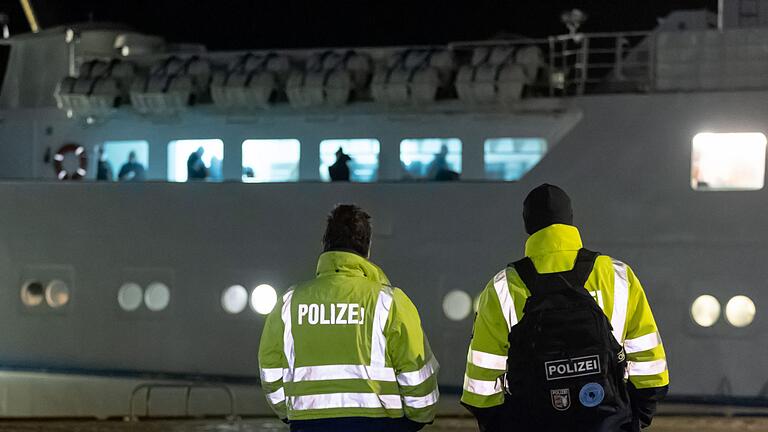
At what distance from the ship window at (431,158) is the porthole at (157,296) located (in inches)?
125

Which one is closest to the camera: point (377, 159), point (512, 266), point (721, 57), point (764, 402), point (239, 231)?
point (512, 266)

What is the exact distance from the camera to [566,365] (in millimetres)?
3846

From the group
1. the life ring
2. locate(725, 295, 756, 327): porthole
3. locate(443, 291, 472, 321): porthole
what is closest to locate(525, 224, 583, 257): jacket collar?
locate(725, 295, 756, 327): porthole

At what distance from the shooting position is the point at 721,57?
10.3m

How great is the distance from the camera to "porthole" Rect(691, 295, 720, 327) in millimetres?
9758

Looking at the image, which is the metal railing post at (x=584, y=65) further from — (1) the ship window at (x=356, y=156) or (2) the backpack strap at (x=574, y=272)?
(2) the backpack strap at (x=574, y=272)

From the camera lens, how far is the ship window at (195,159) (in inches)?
496

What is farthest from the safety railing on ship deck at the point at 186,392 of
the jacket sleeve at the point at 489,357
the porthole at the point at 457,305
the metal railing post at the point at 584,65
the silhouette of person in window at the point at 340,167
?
the jacket sleeve at the point at 489,357

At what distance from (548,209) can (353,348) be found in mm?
1005

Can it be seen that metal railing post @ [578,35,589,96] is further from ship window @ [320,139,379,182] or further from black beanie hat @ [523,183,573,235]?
black beanie hat @ [523,183,573,235]

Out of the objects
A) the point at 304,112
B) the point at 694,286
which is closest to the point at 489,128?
the point at 304,112

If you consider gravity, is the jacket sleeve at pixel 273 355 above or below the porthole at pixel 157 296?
above

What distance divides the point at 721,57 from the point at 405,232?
3747 mm

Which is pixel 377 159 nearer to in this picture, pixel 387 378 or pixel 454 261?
pixel 454 261
